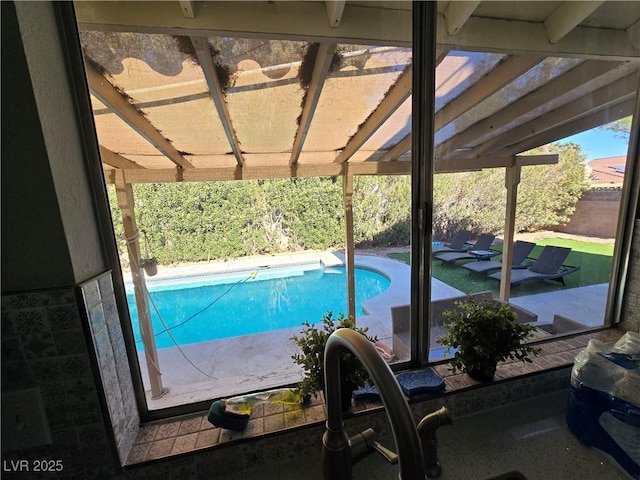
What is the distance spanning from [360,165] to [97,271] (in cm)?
352

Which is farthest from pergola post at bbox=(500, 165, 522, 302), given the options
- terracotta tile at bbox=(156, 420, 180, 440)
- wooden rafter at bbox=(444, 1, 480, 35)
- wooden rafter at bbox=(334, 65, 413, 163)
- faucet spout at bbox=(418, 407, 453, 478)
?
terracotta tile at bbox=(156, 420, 180, 440)

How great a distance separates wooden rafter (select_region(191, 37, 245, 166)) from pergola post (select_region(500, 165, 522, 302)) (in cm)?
172

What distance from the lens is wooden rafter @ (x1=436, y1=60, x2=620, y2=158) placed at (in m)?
1.28

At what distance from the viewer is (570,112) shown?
1.54 meters

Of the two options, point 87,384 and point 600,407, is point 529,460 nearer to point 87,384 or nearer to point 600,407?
point 600,407

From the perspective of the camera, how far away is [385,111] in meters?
1.93

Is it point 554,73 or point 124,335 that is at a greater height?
point 554,73

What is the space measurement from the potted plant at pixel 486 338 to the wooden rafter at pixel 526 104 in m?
0.61

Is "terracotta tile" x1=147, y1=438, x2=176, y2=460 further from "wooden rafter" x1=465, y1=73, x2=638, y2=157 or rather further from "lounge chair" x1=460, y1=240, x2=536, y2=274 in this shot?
"wooden rafter" x1=465, y1=73, x2=638, y2=157

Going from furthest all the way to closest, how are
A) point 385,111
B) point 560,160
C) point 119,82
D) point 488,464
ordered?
point 385,111
point 560,160
point 119,82
point 488,464

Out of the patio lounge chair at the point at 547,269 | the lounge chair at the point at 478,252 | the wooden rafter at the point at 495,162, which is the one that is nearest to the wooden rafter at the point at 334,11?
the wooden rafter at the point at 495,162

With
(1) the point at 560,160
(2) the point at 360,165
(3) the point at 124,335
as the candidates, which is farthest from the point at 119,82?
(2) the point at 360,165

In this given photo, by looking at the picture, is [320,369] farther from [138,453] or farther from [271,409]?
[138,453]

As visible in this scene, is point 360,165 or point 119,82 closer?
point 119,82
